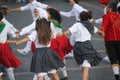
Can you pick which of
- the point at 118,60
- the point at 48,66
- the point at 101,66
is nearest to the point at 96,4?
the point at 101,66

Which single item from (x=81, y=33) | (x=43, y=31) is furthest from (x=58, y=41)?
(x=43, y=31)

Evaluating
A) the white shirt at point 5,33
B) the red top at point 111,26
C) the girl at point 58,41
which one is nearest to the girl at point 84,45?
the red top at point 111,26

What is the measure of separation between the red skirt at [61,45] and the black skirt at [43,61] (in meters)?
1.03

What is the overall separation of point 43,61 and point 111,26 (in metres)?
1.89

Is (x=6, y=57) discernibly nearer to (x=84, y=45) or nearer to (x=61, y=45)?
(x=61, y=45)

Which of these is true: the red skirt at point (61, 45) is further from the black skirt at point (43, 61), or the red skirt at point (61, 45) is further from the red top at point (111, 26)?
the black skirt at point (43, 61)

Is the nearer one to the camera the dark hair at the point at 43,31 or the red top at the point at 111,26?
the dark hair at the point at 43,31

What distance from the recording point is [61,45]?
369 inches

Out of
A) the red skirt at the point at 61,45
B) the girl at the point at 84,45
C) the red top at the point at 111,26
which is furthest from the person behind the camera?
the red skirt at the point at 61,45

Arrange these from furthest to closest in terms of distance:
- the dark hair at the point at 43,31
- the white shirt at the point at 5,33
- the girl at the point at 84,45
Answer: the white shirt at the point at 5,33
the girl at the point at 84,45
the dark hair at the point at 43,31

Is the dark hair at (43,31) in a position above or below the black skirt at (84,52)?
above

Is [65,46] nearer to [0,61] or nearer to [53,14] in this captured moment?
[53,14]

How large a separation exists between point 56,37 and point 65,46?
0.29m

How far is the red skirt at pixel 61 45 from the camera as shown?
30.6ft
